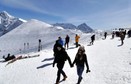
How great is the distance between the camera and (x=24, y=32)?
175 meters

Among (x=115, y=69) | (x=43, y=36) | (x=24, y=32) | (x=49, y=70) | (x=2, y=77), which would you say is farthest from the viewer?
(x=24, y=32)

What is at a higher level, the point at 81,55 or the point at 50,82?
the point at 81,55

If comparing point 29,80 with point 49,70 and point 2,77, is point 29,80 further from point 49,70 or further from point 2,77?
point 2,77

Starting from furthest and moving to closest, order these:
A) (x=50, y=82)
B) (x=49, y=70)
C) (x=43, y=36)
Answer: (x=43, y=36) < (x=49, y=70) < (x=50, y=82)

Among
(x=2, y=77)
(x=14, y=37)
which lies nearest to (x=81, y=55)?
(x=2, y=77)

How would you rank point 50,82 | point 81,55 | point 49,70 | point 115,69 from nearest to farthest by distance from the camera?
point 81,55
point 50,82
point 115,69
point 49,70

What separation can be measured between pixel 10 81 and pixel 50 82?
424 cm

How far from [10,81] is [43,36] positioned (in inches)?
5380

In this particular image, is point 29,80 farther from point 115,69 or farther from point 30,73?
point 115,69

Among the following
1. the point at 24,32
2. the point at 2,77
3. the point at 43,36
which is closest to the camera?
the point at 2,77

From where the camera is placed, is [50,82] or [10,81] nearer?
[50,82]

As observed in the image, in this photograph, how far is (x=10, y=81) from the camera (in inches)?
657

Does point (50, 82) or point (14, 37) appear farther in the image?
point (14, 37)

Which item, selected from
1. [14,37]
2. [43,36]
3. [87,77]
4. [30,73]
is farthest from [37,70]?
[14,37]
